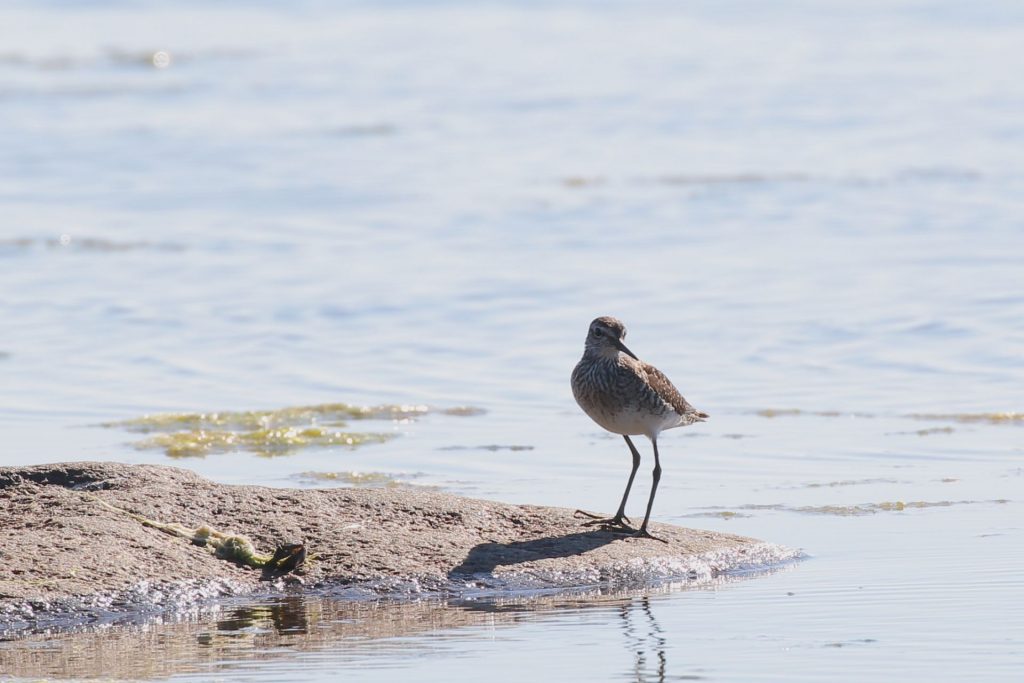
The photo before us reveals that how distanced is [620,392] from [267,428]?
11.5 ft

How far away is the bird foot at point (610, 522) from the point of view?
27.5 feet

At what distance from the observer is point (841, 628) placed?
6.95m

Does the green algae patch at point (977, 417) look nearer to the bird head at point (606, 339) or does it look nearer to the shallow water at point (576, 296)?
the shallow water at point (576, 296)

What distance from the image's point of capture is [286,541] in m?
7.82

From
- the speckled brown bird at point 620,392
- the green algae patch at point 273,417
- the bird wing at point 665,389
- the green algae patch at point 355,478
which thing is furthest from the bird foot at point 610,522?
the green algae patch at point 273,417

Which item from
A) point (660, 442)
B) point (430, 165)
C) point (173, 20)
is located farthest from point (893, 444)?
point (173, 20)

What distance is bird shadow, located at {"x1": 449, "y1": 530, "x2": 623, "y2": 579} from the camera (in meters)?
7.79

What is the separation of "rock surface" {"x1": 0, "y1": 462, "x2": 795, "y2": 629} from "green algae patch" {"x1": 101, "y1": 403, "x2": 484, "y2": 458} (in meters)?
2.52

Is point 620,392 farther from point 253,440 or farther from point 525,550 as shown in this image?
point 253,440

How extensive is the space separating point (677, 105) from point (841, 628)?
2155 centimetres

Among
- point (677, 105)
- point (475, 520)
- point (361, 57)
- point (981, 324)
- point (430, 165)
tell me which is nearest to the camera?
point (475, 520)

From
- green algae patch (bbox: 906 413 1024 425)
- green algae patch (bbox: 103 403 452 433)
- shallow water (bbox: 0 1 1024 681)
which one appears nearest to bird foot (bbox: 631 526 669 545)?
shallow water (bbox: 0 1 1024 681)

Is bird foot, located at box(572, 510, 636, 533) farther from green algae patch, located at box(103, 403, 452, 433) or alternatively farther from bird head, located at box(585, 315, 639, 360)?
green algae patch, located at box(103, 403, 452, 433)

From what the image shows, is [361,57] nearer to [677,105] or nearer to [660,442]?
[677,105]
